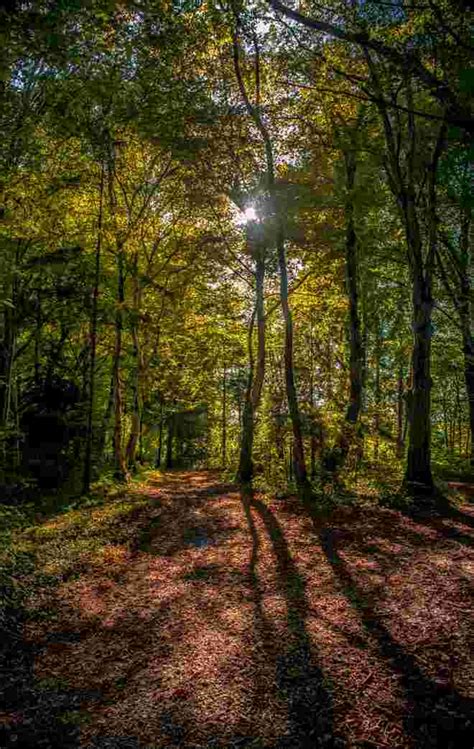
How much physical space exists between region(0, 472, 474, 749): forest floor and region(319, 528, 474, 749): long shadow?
12 mm

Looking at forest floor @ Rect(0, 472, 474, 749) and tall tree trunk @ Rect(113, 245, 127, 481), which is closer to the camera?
forest floor @ Rect(0, 472, 474, 749)

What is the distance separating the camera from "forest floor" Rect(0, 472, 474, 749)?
3092 millimetres

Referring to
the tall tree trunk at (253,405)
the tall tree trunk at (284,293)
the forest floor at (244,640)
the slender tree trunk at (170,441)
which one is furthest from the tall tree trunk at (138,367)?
the slender tree trunk at (170,441)

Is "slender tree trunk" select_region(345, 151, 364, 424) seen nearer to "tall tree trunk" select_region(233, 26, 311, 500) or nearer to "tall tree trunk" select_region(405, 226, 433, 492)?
"tall tree trunk" select_region(233, 26, 311, 500)

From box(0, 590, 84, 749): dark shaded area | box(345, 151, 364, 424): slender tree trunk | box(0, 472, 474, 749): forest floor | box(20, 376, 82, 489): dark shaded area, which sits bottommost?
box(0, 590, 84, 749): dark shaded area

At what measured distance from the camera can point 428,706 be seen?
3133 mm

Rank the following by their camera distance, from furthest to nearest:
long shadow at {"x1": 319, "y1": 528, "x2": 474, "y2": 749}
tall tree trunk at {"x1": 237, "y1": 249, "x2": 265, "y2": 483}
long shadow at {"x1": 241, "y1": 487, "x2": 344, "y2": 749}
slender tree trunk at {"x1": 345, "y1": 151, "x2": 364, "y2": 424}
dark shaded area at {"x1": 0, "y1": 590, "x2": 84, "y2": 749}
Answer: tall tree trunk at {"x1": 237, "y1": 249, "x2": 265, "y2": 483}
slender tree trunk at {"x1": 345, "y1": 151, "x2": 364, "y2": 424}
dark shaded area at {"x1": 0, "y1": 590, "x2": 84, "y2": 749}
long shadow at {"x1": 241, "y1": 487, "x2": 344, "y2": 749}
long shadow at {"x1": 319, "y1": 528, "x2": 474, "y2": 749}

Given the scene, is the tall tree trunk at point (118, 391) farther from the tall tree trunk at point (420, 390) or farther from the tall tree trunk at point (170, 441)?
the tall tree trunk at point (170, 441)

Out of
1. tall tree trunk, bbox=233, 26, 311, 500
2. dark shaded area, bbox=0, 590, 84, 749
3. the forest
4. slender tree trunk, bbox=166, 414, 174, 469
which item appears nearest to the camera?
dark shaded area, bbox=0, 590, 84, 749

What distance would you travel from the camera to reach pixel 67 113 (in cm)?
827

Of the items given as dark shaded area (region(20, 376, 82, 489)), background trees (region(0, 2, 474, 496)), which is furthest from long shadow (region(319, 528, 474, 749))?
dark shaded area (region(20, 376, 82, 489))

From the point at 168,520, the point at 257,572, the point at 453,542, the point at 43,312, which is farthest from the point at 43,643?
the point at 43,312

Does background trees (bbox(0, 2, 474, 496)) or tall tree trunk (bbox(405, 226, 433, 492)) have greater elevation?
background trees (bbox(0, 2, 474, 496))

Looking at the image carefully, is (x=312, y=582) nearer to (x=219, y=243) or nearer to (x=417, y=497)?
(x=417, y=497)
